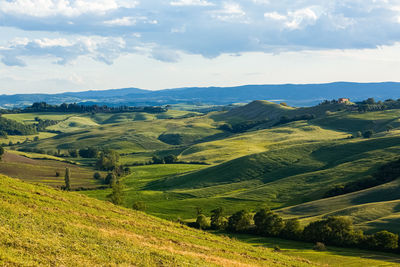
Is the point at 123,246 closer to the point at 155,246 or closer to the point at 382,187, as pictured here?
the point at 155,246

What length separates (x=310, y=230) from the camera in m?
81.4

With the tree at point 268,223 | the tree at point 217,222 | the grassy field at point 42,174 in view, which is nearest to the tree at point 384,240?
the tree at point 268,223

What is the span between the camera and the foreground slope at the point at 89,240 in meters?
29.5

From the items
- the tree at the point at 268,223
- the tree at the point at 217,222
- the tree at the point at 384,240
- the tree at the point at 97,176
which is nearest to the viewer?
the tree at the point at 384,240

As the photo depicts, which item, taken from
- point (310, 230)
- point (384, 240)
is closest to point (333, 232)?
point (310, 230)

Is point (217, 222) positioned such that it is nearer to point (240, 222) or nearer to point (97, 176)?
point (240, 222)

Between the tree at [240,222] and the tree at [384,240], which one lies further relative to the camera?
the tree at [240,222]

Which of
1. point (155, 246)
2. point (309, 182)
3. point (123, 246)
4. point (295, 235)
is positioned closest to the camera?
point (123, 246)

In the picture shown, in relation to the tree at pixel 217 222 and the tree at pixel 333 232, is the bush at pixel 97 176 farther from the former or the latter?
the tree at pixel 333 232

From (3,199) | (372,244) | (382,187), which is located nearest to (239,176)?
(382,187)

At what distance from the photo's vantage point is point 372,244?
73562mm

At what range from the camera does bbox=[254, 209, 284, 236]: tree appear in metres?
86.9

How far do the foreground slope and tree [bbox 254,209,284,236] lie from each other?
29.7 meters

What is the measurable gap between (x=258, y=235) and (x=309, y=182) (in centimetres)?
6787
